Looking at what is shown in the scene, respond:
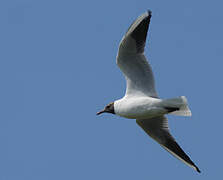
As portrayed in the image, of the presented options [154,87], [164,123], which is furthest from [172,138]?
[154,87]

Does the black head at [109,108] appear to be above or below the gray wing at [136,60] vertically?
below

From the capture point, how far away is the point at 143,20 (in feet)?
32.8

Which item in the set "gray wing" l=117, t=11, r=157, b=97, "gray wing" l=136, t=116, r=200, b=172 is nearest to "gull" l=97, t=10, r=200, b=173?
"gray wing" l=117, t=11, r=157, b=97

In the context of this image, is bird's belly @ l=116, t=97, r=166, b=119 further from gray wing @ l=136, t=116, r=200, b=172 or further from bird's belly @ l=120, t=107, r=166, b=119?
gray wing @ l=136, t=116, r=200, b=172

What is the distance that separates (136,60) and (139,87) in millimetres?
590

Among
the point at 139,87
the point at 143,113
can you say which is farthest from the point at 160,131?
the point at 139,87

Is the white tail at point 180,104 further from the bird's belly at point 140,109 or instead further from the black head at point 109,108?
the black head at point 109,108

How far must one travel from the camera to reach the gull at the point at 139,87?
33.2 ft

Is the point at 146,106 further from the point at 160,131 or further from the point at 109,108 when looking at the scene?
the point at 160,131

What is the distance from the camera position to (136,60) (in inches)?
408

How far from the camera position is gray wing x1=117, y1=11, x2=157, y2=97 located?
10.1m

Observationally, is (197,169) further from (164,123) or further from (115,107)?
(115,107)

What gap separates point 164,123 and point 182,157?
83 centimetres

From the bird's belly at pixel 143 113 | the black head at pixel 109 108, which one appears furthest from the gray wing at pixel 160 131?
the bird's belly at pixel 143 113
